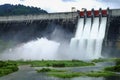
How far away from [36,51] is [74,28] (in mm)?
12108

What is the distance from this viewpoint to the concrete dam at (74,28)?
99875 mm

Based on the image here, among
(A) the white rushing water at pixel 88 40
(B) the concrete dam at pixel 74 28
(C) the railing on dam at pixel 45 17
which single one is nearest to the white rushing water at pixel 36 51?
(B) the concrete dam at pixel 74 28

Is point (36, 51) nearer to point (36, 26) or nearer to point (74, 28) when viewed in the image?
point (74, 28)

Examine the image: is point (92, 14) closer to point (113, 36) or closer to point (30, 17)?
point (113, 36)

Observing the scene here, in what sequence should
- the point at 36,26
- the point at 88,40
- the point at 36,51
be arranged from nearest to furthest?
1. the point at 88,40
2. the point at 36,51
3. the point at 36,26

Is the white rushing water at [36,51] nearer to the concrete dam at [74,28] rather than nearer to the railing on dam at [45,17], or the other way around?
the concrete dam at [74,28]

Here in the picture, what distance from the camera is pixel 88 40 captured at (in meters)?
103

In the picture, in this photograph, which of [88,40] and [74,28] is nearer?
[88,40]

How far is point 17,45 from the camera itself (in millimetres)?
122688

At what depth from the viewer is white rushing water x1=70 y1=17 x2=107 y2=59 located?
100 m

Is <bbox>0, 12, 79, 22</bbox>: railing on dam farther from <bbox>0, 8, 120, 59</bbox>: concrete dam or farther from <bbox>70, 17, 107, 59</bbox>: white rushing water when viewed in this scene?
<bbox>70, 17, 107, 59</bbox>: white rushing water

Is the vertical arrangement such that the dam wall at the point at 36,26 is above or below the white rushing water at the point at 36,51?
above

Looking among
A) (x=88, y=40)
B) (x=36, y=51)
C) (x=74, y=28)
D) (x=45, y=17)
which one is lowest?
(x=36, y=51)

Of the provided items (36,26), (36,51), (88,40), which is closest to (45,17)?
(36,26)
